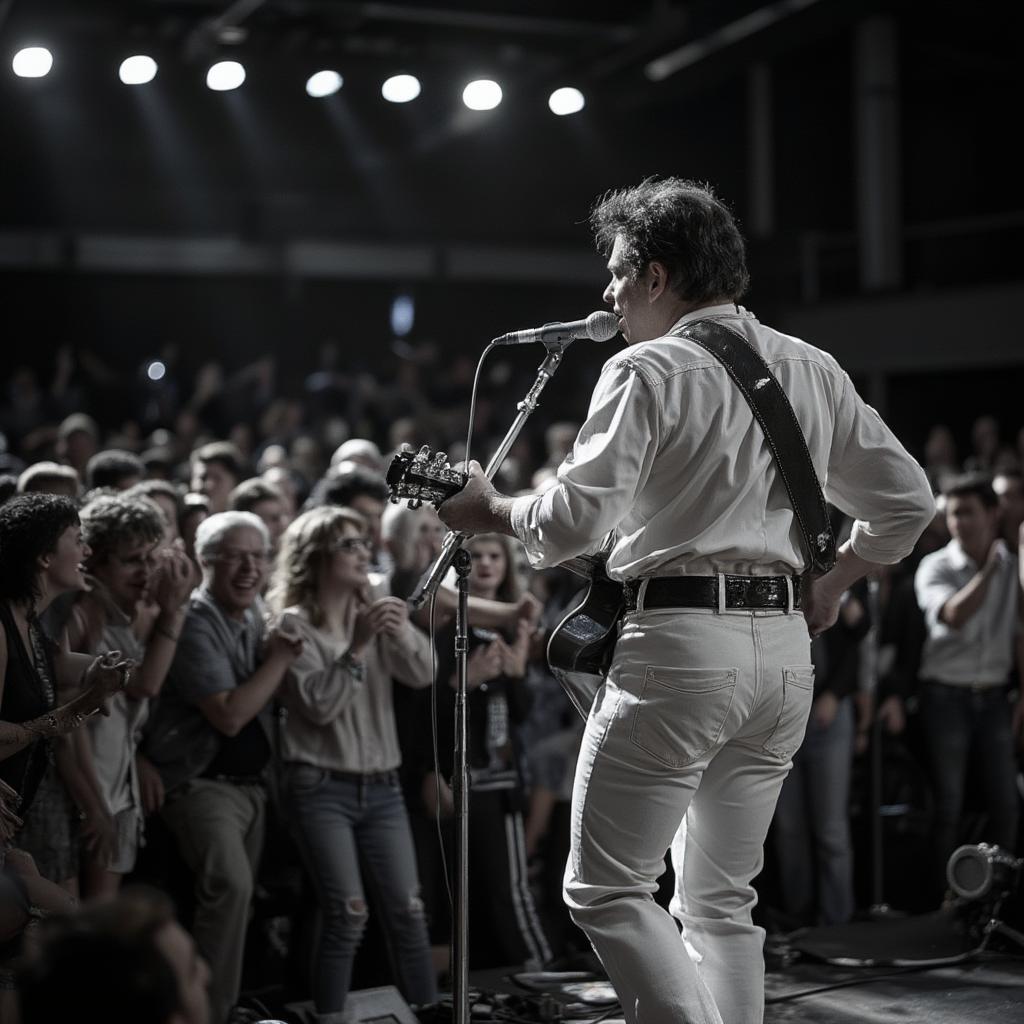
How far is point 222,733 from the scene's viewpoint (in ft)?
11.7

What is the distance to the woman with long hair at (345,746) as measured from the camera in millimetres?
3422

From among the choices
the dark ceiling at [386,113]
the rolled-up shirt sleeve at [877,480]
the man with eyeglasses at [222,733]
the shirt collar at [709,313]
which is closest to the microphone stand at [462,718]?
the shirt collar at [709,313]

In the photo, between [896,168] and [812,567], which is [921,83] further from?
[812,567]

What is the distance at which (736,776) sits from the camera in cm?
240

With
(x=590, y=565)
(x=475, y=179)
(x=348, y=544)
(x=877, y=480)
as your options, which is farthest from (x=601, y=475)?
(x=475, y=179)

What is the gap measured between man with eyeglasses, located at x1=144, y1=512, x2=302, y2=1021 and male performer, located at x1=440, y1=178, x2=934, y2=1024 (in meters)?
1.33

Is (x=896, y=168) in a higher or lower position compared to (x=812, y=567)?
higher

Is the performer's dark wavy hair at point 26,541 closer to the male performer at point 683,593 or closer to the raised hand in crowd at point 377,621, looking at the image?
the raised hand in crowd at point 377,621

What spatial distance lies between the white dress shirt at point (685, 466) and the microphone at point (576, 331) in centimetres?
18

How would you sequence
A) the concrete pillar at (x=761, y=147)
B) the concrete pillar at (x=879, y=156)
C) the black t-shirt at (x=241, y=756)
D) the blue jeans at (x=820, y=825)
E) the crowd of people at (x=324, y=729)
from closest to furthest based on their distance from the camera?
the crowd of people at (x=324, y=729)
the black t-shirt at (x=241, y=756)
the blue jeans at (x=820, y=825)
the concrete pillar at (x=879, y=156)
the concrete pillar at (x=761, y=147)

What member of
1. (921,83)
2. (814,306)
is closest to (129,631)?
(814,306)

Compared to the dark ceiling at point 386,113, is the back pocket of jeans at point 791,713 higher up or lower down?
lower down

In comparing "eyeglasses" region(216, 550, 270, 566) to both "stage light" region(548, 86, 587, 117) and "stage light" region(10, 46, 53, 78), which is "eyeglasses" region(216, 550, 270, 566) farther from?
"stage light" region(548, 86, 587, 117)

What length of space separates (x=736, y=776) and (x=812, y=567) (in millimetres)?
391
